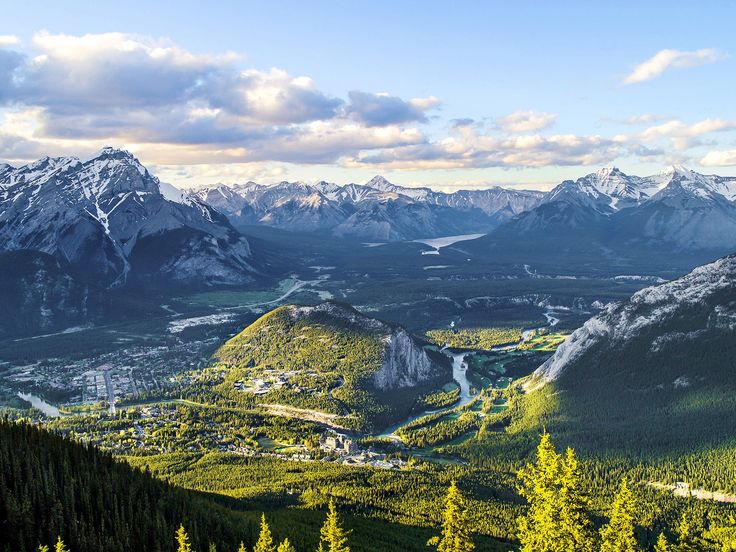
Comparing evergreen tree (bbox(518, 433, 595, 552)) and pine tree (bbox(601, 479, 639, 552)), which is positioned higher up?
evergreen tree (bbox(518, 433, 595, 552))

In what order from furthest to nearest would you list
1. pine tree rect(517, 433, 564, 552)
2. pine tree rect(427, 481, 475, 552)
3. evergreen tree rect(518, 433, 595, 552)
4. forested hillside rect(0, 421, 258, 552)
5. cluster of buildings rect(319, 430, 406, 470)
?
cluster of buildings rect(319, 430, 406, 470) → forested hillside rect(0, 421, 258, 552) → pine tree rect(427, 481, 475, 552) → pine tree rect(517, 433, 564, 552) → evergreen tree rect(518, 433, 595, 552)

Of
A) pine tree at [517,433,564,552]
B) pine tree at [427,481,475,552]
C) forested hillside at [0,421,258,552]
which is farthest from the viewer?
forested hillside at [0,421,258,552]

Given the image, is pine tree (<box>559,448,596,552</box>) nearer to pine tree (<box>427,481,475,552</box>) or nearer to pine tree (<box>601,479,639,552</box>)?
pine tree (<box>601,479,639,552</box>)

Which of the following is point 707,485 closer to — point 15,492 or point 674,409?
point 674,409

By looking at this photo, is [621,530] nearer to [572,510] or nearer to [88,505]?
[572,510]

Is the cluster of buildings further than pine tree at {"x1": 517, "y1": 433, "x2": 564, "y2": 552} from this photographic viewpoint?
Yes

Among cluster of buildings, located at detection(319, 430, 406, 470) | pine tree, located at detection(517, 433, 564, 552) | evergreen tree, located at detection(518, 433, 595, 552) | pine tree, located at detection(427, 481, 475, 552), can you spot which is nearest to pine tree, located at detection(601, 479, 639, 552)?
evergreen tree, located at detection(518, 433, 595, 552)

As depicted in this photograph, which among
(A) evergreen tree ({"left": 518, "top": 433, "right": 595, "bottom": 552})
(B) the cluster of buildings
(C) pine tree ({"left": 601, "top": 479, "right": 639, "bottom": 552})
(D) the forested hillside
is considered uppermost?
(A) evergreen tree ({"left": 518, "top": 433, "right": 595, "bottom": 552})

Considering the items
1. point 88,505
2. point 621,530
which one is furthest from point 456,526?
point 88,505
